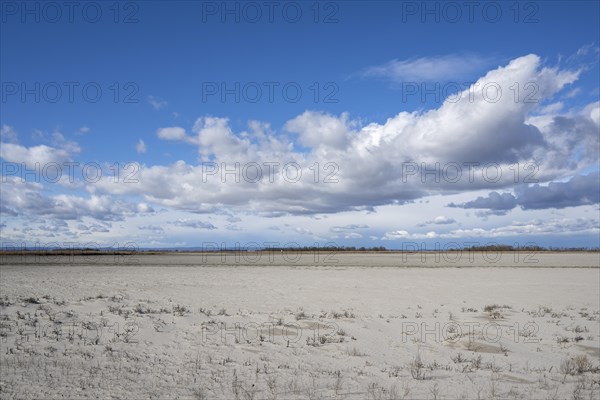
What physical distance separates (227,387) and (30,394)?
3606 mm

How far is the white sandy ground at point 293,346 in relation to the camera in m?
9.06

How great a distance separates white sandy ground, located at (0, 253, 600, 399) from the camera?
9.06 m

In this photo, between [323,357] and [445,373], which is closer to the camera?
[445,373]

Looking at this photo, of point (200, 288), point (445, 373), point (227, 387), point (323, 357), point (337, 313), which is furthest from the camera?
point (200, 288)

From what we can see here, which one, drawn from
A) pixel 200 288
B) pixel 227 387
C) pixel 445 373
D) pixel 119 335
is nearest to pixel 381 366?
pixel 445 373

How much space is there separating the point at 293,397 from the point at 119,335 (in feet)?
20.9

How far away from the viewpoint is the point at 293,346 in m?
12.0

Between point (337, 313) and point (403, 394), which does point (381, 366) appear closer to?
point (403, 394)

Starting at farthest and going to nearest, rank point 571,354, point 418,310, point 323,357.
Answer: point 418,310, point 571,354, point 323,357

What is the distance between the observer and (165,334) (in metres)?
13.0

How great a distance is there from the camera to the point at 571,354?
482 inches

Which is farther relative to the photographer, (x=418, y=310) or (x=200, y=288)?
(x=200, y=288)

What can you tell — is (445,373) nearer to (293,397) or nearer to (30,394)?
(293,397)

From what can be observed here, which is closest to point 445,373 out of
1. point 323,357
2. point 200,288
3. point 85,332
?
point 323,357
